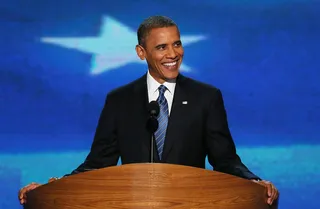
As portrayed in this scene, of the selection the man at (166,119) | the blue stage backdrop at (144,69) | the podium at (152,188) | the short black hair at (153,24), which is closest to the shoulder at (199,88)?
the man at (166,119)

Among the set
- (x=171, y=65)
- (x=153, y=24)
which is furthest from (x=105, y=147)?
(x=153, y=24)

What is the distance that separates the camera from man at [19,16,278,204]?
8.98ft

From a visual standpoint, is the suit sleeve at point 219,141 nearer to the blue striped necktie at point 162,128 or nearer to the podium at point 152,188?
the blue striped necktie at point 162,128

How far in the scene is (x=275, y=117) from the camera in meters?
3.83

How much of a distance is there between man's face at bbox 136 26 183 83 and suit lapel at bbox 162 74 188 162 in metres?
0.07

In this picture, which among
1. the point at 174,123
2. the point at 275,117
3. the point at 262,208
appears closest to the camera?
the point at 262,208

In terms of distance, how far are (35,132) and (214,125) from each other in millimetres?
1475

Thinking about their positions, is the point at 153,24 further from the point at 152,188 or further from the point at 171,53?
the point at 152,188

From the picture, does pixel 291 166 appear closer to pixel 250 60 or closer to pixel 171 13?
pixel 250 60

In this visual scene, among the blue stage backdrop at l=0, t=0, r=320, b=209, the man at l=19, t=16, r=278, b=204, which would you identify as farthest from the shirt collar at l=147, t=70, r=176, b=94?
the blue stage backdrop at l=0, t=0, r=320, b=209

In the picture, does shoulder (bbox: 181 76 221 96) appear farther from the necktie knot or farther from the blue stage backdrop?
the blue stage backdrop

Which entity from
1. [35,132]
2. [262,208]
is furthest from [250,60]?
[262,208]

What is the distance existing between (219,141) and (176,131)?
0.18m

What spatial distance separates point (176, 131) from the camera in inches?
108
